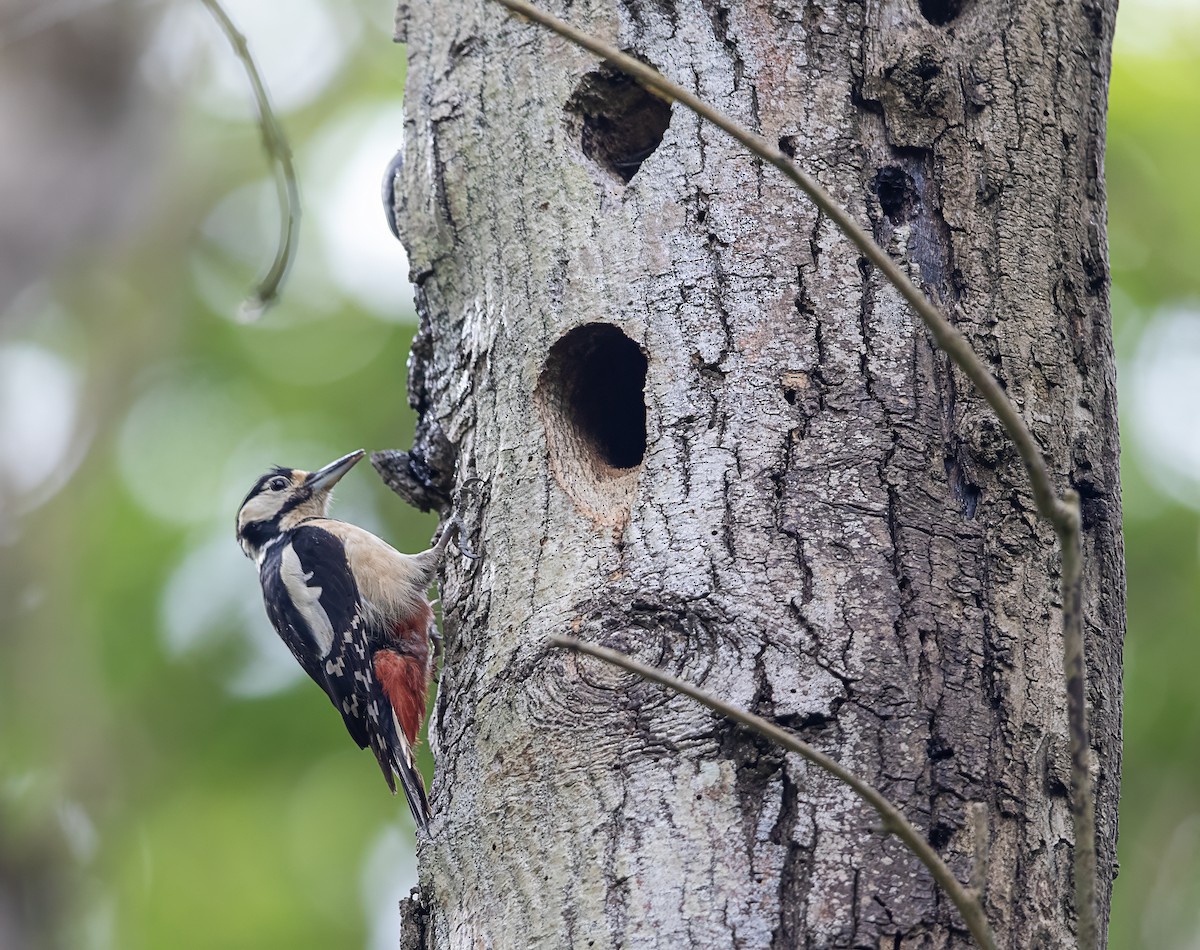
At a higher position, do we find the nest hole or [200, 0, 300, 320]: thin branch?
[200, 0, 300, 320]: thin branch

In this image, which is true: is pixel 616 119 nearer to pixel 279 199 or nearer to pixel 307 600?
pixel 279 199

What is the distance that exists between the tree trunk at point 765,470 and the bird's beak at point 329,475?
222 centimetres

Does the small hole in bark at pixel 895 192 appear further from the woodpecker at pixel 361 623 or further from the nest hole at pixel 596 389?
the woodpecker at pixel 361 623

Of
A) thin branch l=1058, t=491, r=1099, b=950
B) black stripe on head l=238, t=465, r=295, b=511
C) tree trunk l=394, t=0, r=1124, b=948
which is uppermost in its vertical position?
black stripe on head l=238, t=465, r=295, b=511

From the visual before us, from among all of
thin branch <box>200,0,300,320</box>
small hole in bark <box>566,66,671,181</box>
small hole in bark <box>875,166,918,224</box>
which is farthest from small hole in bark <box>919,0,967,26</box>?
thin branch <box>200,0,300,320</box>

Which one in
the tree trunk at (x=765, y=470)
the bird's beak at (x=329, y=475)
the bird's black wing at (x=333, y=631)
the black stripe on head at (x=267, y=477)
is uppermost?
the black stripe on head at (x=267, y=477)

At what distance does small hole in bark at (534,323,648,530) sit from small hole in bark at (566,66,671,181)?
0.41 metres

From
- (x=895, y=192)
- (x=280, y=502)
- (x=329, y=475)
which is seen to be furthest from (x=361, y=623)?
(x=895, y=192)

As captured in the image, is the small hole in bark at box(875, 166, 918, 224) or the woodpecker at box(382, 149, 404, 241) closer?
the small hole in bark at box(875, 166, 918, 224)

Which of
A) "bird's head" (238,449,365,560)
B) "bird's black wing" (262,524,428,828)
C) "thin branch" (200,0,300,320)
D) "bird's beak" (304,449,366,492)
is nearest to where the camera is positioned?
A: "thin branch" (200,0,300,320)

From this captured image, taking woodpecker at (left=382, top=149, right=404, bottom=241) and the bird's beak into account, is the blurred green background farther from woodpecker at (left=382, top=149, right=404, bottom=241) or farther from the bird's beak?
woodpecker at (left=382, top=149, right=404, bottom=241)

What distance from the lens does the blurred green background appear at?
5555 mm

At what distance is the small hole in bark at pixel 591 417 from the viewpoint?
9.20 feet

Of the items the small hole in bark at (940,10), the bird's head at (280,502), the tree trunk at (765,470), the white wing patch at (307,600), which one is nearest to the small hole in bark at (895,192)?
the tree trunk at (765,470)
